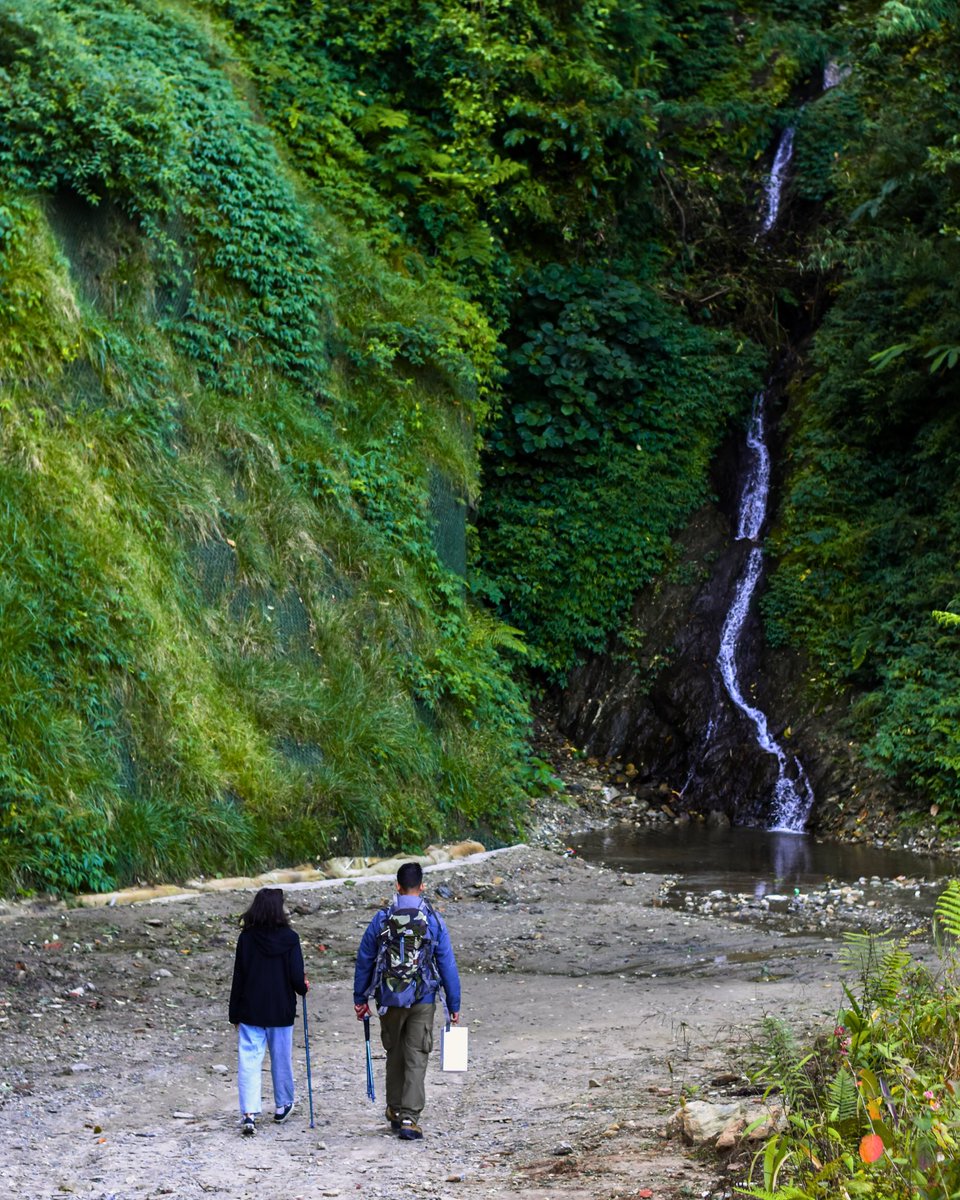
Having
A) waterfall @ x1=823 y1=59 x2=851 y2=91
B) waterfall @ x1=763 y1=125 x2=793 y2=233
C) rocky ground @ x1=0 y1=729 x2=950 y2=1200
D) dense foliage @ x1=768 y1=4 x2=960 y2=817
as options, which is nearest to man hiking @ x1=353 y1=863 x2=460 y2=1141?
rocky ground @ x1=0 y1=729 x2=950 y2=1200

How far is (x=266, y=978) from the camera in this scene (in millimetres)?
6668

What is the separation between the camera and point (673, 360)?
22375 mm

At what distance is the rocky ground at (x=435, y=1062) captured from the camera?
5742 mm

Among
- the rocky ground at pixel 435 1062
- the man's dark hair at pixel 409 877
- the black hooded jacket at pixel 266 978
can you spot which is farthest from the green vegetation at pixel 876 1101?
the black hooded jacket at pixel 266 978

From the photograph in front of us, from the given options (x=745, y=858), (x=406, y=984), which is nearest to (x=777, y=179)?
(x=745, y=858)

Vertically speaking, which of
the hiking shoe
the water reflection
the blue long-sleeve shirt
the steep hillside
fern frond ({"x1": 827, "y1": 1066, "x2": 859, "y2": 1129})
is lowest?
the water reflection

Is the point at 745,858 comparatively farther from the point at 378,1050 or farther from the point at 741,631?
the point at 378,1050

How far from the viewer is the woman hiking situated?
259 inches

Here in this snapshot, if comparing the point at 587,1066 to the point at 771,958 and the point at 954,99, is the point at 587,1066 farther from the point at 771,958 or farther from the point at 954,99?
the point at 954,99

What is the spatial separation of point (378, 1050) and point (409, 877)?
2052 mm

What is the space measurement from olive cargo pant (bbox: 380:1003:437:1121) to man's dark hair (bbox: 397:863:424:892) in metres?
0.57

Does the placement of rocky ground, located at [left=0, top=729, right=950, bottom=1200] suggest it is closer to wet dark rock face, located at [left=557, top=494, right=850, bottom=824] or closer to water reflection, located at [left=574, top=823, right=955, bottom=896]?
water reflection, located at [left=574, top=823, right=955, bottom=896]

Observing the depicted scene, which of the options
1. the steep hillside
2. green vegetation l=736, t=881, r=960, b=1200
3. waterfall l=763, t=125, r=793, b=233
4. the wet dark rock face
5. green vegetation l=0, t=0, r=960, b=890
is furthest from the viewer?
waterfall l=763, t=125, r=793, b=233

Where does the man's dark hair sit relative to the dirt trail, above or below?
above
